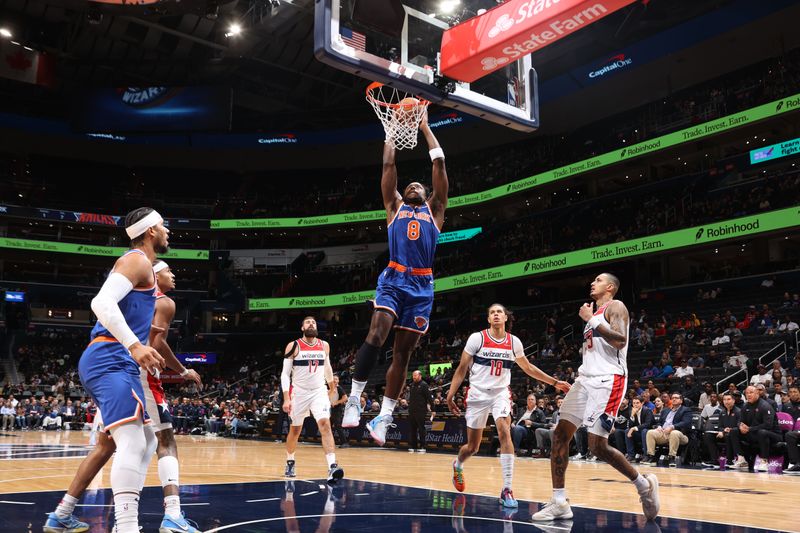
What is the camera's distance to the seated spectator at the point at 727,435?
1327 cm

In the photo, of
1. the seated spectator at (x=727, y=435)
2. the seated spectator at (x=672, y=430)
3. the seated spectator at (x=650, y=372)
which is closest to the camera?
the seated spectator at (x=727, y=435)

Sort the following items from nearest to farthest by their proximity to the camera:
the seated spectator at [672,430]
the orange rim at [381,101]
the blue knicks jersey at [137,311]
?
the blue knicks jersey at [137,311], the orange rim at [381,101], the seated spectator at [672,430]

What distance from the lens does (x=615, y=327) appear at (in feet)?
22.7

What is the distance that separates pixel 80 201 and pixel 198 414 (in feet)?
71.1

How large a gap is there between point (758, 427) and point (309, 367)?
8.25 metres

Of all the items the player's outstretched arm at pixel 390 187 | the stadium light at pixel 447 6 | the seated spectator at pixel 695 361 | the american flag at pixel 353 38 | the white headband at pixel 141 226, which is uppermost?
the stadium light at pixel 447 6

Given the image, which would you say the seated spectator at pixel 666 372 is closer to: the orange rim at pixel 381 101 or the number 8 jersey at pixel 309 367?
the number 8 jersey at pixel 309 367

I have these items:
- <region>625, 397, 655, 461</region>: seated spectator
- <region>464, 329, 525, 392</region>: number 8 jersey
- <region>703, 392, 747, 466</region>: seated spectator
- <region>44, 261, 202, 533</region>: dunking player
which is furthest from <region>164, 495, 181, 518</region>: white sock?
<region>625, 397, 655, 461</region>: seated spectator

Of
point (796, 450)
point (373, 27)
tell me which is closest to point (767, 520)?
point (373, 27)

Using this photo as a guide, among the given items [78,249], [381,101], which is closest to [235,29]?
[78,249]

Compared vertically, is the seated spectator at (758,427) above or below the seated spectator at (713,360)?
below

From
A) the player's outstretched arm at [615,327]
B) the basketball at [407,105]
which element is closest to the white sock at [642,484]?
the player's outstretched arm at [615,327]

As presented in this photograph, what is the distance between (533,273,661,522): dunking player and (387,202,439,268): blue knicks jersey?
1766mm

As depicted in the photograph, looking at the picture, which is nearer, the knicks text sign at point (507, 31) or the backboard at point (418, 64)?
the backboard at point (418, 64)
